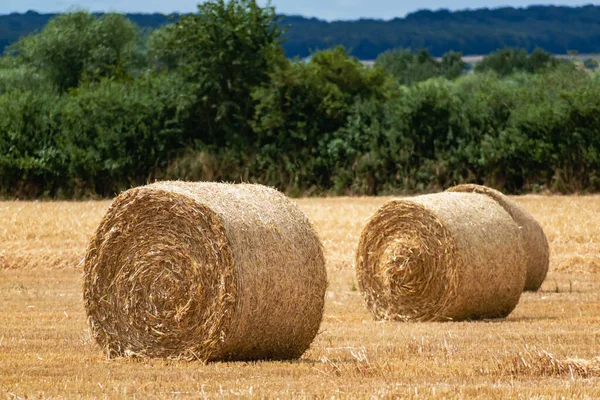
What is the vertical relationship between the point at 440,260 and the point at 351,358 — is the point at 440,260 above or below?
below

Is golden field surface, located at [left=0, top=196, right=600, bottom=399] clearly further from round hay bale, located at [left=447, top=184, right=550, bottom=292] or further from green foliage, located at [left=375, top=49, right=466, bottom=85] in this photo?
green foliage, located at [left=375, top=49, right=466, bottom=85]

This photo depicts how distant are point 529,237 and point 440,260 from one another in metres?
3.59

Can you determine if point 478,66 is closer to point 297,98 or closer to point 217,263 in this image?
point 297,98

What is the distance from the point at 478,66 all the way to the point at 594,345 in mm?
109660

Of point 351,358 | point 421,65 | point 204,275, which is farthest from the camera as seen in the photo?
point 421,65

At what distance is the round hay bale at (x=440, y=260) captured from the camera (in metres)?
13.3

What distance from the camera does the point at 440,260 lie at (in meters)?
13.4

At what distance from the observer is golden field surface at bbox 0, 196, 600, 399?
798 cm

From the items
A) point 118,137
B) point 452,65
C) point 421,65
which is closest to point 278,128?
point 118,137

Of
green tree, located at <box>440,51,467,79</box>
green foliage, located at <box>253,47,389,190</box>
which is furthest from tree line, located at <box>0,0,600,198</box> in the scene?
green tree, located at <box>440,51,467,79</box>

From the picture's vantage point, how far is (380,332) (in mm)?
12094

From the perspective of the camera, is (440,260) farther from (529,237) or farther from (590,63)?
(590,63)

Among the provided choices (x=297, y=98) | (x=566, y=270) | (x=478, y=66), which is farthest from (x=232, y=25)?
(x=478, y=66)

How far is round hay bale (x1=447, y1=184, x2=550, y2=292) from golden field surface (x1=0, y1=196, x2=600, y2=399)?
304 mm
